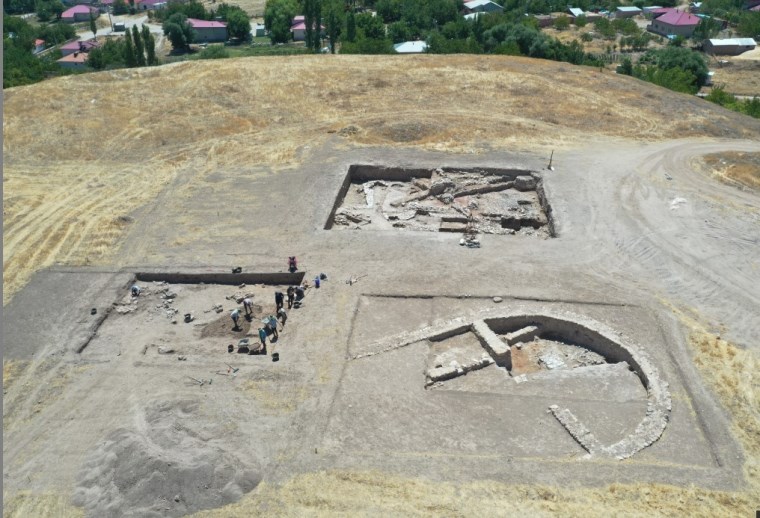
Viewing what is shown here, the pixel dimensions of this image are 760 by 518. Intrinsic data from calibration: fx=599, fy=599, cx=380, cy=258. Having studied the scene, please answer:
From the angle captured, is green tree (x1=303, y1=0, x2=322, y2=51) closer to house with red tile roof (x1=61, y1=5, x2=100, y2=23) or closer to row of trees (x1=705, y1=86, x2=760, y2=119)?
row of trees (x1=705, y1=86, x2=760, y2=119)

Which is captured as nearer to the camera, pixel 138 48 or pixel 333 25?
pixel 138 48

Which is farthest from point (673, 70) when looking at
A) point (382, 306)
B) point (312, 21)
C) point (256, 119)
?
point (382, 306)

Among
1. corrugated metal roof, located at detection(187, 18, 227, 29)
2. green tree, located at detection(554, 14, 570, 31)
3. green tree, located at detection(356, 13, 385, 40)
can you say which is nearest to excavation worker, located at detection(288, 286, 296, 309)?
green tree, located at detection(356, 13, 385, 40)

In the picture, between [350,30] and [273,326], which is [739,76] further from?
[273,326]

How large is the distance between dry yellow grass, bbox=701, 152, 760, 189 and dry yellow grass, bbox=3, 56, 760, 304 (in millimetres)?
3810

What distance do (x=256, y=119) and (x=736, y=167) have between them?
25981 mm

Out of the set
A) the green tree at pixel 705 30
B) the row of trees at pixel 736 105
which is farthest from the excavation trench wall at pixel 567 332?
the green tree at pixel 705 30

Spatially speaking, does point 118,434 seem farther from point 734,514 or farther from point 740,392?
point 740,392

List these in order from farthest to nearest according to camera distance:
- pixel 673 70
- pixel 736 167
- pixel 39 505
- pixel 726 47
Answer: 1. pixel 726 47
2. pixel 673 70
3. pixel 736 167
4. pixel 39 505

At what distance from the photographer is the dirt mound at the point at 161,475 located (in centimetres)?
1334

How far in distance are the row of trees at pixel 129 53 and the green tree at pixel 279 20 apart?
1980 centimetres

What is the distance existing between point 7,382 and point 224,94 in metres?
25.6

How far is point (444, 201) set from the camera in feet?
93.6

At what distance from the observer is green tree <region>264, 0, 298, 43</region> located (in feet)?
259
